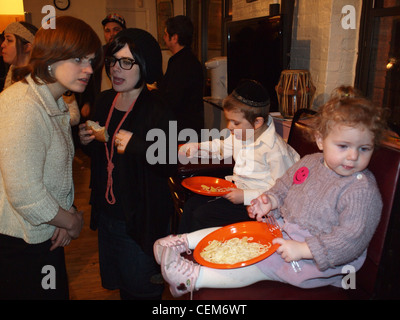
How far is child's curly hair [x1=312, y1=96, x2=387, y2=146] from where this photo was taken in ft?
4.10

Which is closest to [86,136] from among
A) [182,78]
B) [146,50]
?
[146,50]

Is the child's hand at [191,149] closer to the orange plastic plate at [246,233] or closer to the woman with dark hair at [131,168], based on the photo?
the woman with dark hair at [131,168]

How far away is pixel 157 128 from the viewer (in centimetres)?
155

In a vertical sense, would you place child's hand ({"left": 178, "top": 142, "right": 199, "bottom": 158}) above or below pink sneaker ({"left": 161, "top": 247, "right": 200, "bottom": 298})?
above

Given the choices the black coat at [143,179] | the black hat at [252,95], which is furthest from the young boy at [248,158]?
the black coat at [143,179]

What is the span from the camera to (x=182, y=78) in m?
3.10

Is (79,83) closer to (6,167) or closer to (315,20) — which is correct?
(6,167)

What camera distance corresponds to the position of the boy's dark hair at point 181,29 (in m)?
3.18

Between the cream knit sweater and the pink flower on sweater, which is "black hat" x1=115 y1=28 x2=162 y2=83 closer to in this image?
the cream knit sweater

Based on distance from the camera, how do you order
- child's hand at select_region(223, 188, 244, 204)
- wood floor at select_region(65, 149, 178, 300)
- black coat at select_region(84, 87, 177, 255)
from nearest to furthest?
black coat at select_region(84, 87, 177, 255) → child's hand at select_region(223, 188, 244, 204) → wood floor at select_region(65, 149, 178, 300)

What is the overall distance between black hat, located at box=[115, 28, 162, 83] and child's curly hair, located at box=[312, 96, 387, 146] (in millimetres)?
752

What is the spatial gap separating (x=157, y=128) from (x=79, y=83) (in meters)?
0.39

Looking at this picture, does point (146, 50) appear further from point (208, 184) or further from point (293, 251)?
point (293, 251)

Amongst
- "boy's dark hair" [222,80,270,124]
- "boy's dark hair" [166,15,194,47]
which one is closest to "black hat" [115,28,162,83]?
"boy's dark hair" [222,80,270,124]
